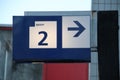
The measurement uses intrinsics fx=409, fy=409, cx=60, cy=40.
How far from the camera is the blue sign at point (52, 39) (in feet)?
12.1

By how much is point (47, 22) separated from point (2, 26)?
168 inches

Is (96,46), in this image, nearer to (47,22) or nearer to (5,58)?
(47,22)

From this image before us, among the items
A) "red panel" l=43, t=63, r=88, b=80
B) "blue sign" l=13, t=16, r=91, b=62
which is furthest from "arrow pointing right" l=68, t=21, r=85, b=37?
"red panel" l=43, t=63, r=88, b=80

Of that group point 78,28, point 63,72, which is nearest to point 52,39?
point 78,28

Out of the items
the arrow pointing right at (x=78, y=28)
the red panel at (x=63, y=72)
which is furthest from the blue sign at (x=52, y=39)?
the red panel at (x=63, y=72)

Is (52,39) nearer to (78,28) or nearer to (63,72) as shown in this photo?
(78,28)

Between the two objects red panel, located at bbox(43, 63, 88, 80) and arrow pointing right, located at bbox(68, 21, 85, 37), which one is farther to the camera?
red panel, located at bbox(43, 63, 88, 80)

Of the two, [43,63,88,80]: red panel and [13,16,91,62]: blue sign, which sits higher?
[13,16,91,62]: blue sign

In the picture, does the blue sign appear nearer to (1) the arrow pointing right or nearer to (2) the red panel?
(1) the arrow pointing right

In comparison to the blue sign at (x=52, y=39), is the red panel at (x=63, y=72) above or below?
below

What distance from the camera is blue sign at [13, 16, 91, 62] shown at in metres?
3.69

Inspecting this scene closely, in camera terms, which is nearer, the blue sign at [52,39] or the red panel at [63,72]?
the blue sign at [52,39]

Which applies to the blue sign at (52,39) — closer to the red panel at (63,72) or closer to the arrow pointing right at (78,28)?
the arrow pointing right at (78,28)

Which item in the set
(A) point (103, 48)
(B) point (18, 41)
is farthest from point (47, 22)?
(A) point (103, 48)
